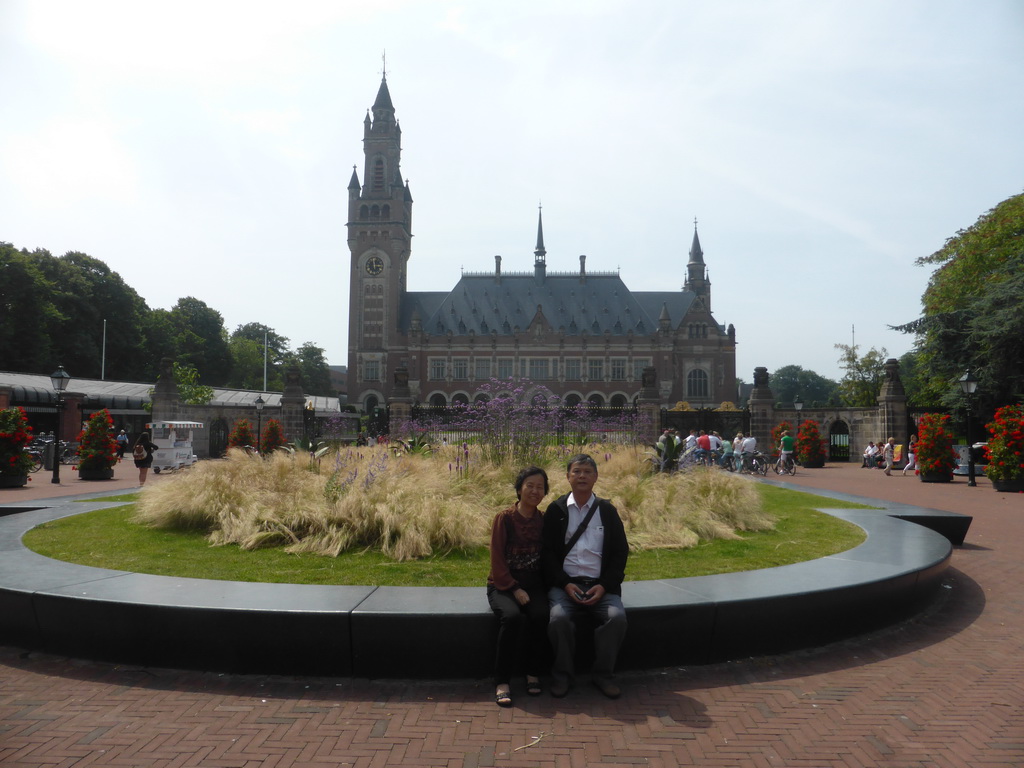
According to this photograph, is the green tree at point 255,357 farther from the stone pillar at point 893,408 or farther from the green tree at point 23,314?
the stone pillar at point 893,408

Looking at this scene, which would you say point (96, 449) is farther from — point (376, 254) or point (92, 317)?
point (376, 254)

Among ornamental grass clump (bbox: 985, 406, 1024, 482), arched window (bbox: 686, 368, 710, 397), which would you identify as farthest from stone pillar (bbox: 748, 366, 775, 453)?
arched window (bbox: 686, 368, 710, 397)

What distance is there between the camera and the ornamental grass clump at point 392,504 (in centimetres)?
652

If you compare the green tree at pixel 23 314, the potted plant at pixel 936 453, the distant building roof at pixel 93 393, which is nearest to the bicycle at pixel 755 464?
the potted plant at pixel 936 453

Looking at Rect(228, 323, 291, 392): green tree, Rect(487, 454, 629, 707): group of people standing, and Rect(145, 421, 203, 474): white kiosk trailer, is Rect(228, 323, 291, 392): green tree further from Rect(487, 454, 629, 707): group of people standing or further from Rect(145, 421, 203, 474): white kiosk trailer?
Rect(487, 454, 629, 707): group of people standing

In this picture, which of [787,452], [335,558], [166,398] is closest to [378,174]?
[166,398]

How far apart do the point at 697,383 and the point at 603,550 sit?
6113 cm

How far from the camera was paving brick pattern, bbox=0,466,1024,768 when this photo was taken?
3273 mm

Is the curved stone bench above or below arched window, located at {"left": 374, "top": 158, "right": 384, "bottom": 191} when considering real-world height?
below

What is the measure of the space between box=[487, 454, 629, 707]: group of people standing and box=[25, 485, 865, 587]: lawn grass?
104 cm

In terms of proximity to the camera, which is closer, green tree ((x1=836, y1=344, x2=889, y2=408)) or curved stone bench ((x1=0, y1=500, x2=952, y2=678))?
curved stone bench ((x1=0, y1=500, x2=952, y2=678))

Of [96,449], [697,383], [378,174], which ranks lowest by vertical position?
[96,449]

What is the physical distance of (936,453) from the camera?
18.4 metres

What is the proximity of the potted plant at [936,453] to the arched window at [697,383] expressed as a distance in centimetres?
4465
